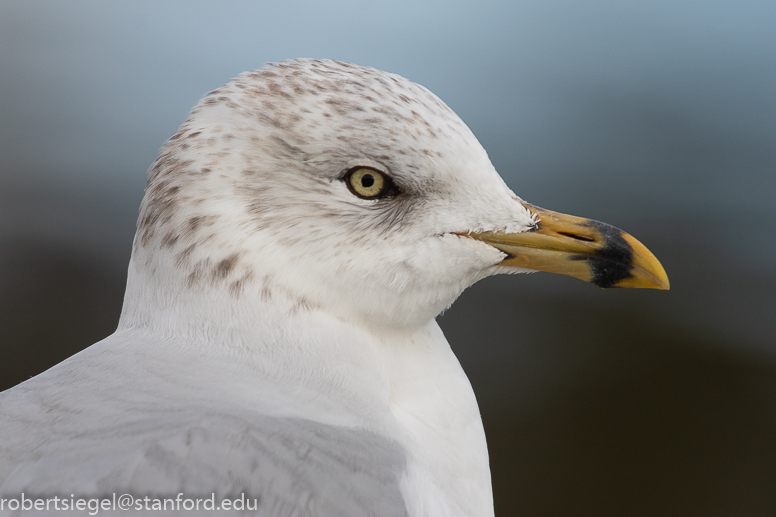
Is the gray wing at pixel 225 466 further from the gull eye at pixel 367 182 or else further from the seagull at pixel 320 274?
the gull eye at pixel 367 182

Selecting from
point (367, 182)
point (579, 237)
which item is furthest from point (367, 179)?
point (579, 237)

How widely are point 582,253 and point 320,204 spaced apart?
1.13ft

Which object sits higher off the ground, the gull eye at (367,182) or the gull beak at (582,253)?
the gull eye at (367,182)

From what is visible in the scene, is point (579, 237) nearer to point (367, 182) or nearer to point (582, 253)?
point (582, 253)

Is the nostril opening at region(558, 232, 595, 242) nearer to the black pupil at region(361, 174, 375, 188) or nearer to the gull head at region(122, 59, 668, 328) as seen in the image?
the gull head at region(122, 59, 668, 328)

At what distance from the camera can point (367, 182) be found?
2.46 feet

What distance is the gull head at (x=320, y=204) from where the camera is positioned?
71 cm

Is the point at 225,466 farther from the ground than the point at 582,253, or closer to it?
closer to it

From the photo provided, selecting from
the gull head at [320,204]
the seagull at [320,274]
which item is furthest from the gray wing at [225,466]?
the gull head at [320,204]

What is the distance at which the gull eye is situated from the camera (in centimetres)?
75

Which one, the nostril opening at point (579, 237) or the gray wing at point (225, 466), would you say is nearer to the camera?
the gray wing at point (225, 466)

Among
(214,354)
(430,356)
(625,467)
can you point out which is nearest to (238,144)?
(214,354)

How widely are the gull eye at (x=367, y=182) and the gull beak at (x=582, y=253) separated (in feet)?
0.50

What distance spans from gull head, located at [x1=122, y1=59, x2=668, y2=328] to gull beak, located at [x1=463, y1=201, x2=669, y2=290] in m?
0.01
